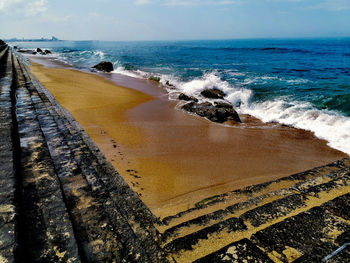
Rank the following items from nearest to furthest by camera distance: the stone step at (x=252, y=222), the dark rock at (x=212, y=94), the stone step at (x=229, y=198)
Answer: the stone step at (x=252, y=222)
the stone step at (x=229, y=198)
the dark rock at (x=212, y=94)

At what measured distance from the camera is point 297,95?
998 cm

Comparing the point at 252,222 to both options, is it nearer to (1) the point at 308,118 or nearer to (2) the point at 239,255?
(2) the point at 239,255

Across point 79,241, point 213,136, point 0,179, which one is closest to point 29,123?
point 0,179

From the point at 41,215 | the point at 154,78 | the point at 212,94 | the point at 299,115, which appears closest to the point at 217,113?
the point at 299,115

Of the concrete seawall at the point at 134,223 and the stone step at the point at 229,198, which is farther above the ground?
the concrete seawall at the point at 134,223

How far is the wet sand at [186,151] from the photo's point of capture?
3.27 metres

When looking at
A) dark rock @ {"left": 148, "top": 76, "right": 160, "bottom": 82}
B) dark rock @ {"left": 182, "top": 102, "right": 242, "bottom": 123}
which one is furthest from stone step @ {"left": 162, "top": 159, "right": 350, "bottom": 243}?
dark rock @ {"left": 148, "top": 76, "right": 160, "bottom": 82}

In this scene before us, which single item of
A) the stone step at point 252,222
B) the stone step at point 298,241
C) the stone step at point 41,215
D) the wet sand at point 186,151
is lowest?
the wet sand at point 186,151

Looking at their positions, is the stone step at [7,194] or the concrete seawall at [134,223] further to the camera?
the concrete seawall at [134,223]

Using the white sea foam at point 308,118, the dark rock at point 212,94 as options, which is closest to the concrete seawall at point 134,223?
the white sea foam at point 308,118

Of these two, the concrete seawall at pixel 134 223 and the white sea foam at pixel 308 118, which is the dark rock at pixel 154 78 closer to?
the white sea foam at pixel 308 118

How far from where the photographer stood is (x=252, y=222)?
1.80 meters

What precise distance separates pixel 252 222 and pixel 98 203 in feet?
4.54

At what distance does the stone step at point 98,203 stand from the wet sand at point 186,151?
26.7 inches
